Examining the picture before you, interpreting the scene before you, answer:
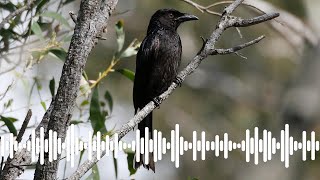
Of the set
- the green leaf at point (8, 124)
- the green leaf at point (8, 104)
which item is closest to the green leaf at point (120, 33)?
the green leaf at point (8, 104)

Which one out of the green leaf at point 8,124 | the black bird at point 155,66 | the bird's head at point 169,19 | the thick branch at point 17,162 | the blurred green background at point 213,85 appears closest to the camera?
the thick branch at point 17,162

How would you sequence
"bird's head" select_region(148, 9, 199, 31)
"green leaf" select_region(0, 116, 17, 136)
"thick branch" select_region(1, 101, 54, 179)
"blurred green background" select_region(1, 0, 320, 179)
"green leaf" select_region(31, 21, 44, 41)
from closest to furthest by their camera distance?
"thick branch" select_region(1, 101, 54, 179) < "green leaf" select_region(0, 116, 17, 136) < "green leaf" select_region(31, 21, 44, 41) < "bird's head" select_region(148, 9, 199, 31) < "blurred green background" select_region(1, 0, 320, 179)

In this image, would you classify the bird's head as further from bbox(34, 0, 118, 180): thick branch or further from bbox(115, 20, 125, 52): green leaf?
bbox(34, 0, 118, 180): thick branch

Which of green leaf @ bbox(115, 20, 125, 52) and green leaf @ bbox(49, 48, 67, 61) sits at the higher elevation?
green leaf @ bbox(115, 20, 125, 52)

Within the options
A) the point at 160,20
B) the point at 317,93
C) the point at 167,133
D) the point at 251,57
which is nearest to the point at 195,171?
the point at 167,133

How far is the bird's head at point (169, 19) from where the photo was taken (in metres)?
5.82

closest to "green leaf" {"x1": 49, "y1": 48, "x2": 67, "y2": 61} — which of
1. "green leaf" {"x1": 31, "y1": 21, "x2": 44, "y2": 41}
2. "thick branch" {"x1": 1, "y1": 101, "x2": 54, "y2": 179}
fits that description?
"green leaf" {"x1": 31, "y1": 21, "x2": 44, "y2": 41}

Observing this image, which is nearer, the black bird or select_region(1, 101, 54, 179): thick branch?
select_region(1, 101, 54, 179): thick branch

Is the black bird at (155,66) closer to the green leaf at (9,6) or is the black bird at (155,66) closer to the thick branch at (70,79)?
the green leaf at (9,6)

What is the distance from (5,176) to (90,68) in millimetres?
9525

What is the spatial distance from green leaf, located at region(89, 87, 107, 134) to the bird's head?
1.13m

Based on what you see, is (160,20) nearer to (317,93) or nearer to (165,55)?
(165,55)

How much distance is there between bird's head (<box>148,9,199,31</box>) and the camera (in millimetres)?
5824

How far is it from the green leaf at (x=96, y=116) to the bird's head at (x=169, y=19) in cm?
113
